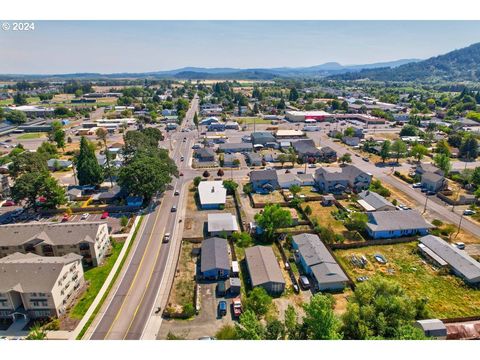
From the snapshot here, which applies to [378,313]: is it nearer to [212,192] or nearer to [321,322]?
[321,322]

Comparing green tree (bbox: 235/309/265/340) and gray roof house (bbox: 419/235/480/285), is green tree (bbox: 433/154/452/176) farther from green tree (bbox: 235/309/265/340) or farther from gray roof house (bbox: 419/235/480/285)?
green tree (bbox: 235/309/265/340)

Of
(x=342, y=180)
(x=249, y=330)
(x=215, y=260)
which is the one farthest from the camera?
(x=342, y=180)

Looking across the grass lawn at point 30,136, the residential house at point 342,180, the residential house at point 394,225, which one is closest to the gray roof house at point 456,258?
the residential house at point 394,225

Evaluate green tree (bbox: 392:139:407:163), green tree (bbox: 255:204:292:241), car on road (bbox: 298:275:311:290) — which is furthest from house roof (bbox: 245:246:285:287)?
green tree (bbox: 392:139:407:163)

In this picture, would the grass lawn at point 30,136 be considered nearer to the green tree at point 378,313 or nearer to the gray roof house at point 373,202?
the gray roof house at point 373,202

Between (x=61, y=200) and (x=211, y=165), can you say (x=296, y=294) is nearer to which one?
(x=61, y=200)

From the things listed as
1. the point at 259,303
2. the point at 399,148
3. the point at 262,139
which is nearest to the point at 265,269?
the point at 259,303
